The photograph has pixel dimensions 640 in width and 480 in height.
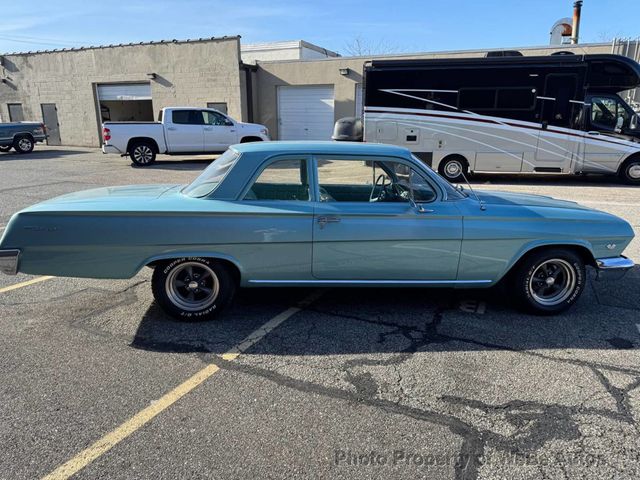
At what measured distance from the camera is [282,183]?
4277mm

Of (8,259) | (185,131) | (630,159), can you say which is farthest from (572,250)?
(185,131)

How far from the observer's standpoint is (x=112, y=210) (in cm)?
379

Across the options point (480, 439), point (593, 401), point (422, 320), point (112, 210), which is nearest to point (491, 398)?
point (480, 439)

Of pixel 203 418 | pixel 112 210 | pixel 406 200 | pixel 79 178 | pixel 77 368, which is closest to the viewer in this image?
pixel 203 418

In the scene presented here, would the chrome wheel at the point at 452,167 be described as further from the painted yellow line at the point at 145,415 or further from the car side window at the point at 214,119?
the painted yellow line at the point at 145,415

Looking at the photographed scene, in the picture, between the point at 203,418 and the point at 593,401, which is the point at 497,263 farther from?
the point at 203,418

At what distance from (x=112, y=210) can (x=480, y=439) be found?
318cm

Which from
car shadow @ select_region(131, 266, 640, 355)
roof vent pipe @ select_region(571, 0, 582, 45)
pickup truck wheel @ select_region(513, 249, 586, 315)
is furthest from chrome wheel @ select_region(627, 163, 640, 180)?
pickup truck wheel @ select_region(513, 249, 586, 315)

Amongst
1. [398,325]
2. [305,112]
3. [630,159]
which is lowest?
[398,325]

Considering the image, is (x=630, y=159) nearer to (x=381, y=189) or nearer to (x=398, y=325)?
(x=381, y=189)

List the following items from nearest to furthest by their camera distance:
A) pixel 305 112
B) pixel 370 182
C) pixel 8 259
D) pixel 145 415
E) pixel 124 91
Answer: pixel 145 415
pixel 8 259
pixel 370 182
pixel 305 112
pixel 124 91

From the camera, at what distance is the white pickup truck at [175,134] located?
16.3 meters

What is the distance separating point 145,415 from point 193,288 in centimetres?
142

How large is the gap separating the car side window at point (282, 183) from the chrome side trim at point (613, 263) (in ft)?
9.03
